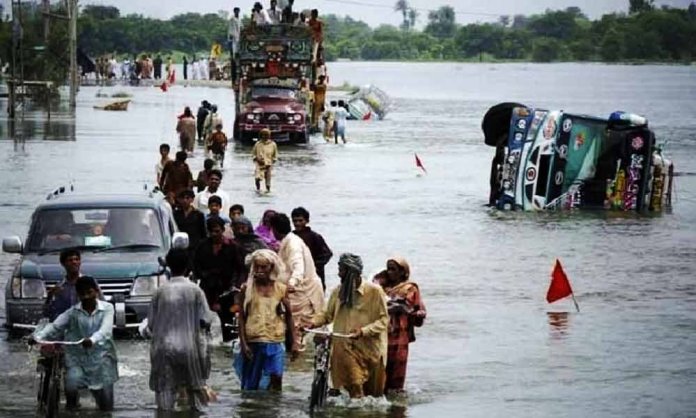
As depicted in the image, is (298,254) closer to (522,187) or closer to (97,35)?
(522,187)

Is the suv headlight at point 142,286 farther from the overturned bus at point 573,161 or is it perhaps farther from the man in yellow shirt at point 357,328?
the overturned bus at point 573,161

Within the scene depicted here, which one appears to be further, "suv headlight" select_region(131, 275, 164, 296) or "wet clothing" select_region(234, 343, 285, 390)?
"suv headlight" select_region(131, 275, 164, 296)

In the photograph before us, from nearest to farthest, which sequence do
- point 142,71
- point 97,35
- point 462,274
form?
point 462,274 → point 142,71 → point 97,35

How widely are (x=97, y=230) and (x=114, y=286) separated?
1139 mm

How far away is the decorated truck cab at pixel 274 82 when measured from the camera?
52656 mm

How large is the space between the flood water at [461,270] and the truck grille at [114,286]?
1.80 ft

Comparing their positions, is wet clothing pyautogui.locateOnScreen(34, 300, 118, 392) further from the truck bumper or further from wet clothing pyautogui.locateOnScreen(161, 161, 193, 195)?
wet clothing pyautogui.locateOnScreen(161, 161, 193, 195)

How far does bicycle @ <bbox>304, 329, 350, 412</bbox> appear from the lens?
14.1 metres

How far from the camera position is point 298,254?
16672 millimetres

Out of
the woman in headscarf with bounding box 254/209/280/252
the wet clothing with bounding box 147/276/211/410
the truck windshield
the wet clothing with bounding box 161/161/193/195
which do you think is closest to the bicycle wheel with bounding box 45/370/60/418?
the wet clothing with bounding box 147/276/211/410

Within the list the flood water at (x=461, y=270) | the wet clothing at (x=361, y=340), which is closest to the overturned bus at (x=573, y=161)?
the flood water at (x=461, y=270)

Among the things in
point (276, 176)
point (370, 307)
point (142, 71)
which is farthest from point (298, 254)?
point (142, 71)

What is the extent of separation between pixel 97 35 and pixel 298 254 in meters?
165

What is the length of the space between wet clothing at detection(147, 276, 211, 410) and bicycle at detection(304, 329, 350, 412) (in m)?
0.96
